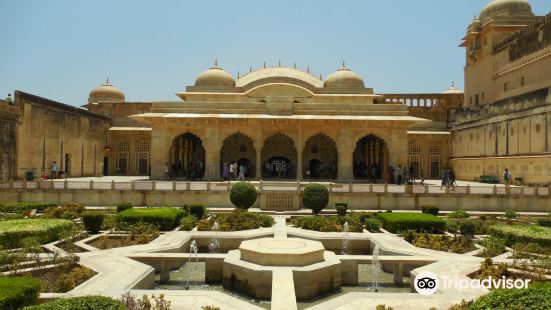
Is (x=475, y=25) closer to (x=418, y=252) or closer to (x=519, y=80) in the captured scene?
(x=519, y=80)

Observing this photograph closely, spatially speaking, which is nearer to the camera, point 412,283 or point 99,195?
point 412,283

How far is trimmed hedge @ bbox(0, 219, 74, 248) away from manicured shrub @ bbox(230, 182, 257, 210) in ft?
18.9

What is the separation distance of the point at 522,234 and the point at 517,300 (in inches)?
272

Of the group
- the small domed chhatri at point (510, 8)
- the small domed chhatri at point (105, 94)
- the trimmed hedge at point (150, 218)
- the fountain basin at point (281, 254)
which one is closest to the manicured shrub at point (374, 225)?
the fountain basin at point (281, 254)

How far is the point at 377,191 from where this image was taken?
17.4 metres

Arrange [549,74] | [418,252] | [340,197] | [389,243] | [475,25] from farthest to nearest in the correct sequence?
[475,25]
[549,74]
[340,197]
[389,243]
[418,252]

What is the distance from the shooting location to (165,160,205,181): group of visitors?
24.1m

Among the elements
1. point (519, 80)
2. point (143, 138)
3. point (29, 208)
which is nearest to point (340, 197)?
point (29, 208)

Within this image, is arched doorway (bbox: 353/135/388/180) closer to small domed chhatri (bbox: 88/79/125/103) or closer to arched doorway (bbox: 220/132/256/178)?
arched doorway (bbox: 220/132/256/178)

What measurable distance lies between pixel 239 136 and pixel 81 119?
10226 millimetres

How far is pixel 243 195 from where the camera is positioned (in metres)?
15.5

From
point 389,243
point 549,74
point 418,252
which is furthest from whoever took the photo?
point 549,74

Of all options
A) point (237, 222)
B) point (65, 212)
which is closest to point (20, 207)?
point (65, 212)

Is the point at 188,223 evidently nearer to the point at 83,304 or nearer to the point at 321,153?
the point at 83,304
